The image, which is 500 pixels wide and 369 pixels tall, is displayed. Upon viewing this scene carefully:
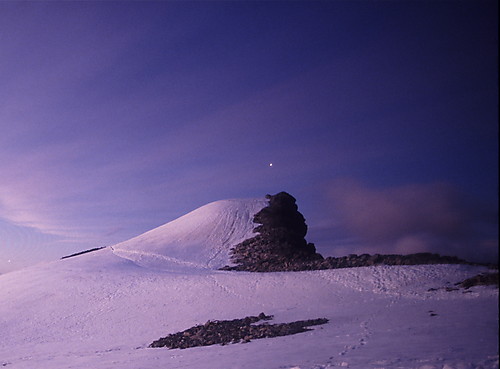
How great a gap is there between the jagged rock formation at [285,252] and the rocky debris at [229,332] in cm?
1328

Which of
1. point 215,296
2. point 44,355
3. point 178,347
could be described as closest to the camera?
point 178,347

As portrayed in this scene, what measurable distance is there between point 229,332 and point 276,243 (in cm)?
2668

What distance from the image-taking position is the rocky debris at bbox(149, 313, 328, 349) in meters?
16.9

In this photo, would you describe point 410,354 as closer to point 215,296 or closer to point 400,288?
point 400,288

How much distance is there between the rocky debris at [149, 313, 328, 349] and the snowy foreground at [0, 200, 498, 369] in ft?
3.27

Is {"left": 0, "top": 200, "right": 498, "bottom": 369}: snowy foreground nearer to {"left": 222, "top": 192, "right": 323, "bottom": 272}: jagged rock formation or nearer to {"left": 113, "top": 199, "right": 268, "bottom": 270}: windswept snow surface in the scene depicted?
{"left": 113, "top": 199, "right": 268, "bottom": 270}: windswept snow surface

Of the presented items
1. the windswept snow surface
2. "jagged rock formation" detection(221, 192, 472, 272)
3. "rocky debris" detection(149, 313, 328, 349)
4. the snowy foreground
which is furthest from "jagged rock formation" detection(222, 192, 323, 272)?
"rocky debris" detection(149, 313, 328, 349)

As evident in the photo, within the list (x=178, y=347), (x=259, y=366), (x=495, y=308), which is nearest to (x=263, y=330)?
(x=178, y=347)

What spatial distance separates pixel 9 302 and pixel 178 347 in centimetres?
1998

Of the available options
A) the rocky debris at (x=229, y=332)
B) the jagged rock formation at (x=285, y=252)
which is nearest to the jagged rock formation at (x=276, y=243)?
the jagged rock formation at (x=285, y=252)

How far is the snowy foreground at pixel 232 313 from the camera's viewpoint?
10133 mm

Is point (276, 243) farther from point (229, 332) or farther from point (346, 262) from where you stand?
point (229, 332)

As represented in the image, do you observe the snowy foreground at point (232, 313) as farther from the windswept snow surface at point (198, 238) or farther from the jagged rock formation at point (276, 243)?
the jagged rock formation at point (276, 243)

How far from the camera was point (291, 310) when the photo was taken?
22.4 meters
